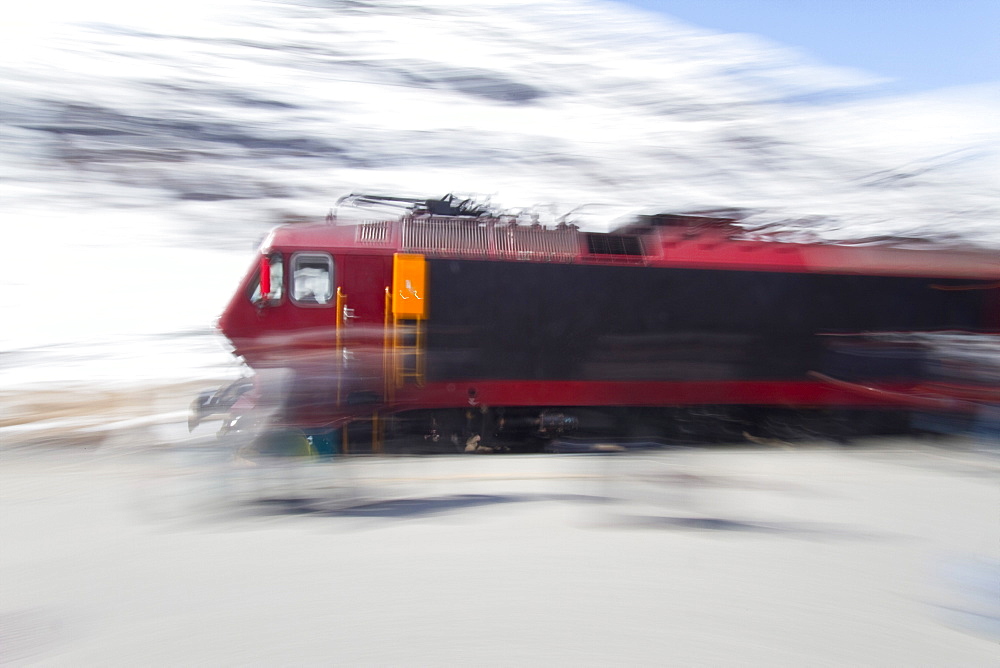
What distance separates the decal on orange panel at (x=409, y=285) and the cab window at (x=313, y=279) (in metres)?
0.56

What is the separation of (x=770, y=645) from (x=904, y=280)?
5573 millimetres

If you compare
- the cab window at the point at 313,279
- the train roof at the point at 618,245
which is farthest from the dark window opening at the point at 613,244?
the cab window at the point at 313,279

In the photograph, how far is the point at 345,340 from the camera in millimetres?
6145

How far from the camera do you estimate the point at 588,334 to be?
6613 mm

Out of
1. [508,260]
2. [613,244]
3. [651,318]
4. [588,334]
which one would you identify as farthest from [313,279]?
[651,318]

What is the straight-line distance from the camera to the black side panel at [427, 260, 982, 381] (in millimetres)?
6379

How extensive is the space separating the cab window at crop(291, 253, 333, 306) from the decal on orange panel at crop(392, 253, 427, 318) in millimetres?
560

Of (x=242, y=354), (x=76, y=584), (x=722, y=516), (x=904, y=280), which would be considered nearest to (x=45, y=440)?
(x=242, y=354)

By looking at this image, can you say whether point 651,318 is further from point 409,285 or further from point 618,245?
point 409,285

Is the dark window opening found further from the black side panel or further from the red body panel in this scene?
the black side panel

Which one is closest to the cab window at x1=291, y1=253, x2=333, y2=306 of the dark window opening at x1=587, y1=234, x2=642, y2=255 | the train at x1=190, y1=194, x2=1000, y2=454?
the train at x1=190, y1=194, x2=1000, y2=454

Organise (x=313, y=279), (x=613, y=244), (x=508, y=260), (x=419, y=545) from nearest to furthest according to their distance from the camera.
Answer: (x=419, y=545) < (x=313, y=279) < (x=508, y=260) < (x=613, y=244)

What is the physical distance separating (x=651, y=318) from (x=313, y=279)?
307cm

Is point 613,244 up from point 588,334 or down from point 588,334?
up
